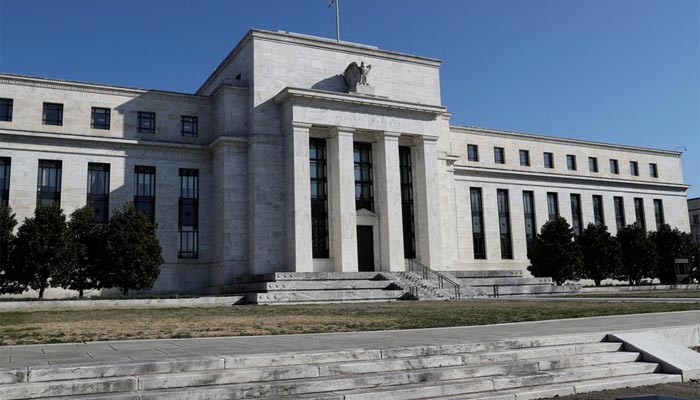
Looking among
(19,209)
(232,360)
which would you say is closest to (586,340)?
(232,360)

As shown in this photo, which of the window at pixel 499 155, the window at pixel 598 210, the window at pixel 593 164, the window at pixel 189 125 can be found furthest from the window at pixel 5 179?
the window at pixel 593 164

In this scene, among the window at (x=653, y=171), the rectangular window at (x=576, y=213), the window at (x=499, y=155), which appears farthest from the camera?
the window at (x=653, y=171)

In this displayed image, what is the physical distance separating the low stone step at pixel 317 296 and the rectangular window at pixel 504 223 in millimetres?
24059

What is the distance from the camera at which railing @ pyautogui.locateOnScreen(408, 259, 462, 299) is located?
35928 millimetres

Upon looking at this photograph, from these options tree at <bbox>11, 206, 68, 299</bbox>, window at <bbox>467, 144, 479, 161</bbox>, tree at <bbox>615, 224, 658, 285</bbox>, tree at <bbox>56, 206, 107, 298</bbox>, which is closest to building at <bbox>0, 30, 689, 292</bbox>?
tree at <bbox>56, 206, 107, 298</bbox>

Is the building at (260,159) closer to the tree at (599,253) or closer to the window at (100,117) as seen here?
the window at (100,117)

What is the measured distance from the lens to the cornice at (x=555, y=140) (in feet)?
185

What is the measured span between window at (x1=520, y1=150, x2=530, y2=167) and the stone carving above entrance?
68.1 feet

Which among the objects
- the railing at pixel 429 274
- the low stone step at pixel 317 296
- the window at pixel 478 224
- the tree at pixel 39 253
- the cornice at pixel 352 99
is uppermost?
the cornice at pixel 352 99

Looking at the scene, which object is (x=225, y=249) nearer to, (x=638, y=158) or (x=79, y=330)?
(x=79, y=330)

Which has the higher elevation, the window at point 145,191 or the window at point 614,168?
the window at point 614,168

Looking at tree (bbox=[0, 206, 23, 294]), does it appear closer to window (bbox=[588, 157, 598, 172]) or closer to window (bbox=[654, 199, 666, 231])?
window (bbox=[588, 157, 598, 172])

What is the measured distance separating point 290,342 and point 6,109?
3649cm

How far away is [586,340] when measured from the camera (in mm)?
12180
